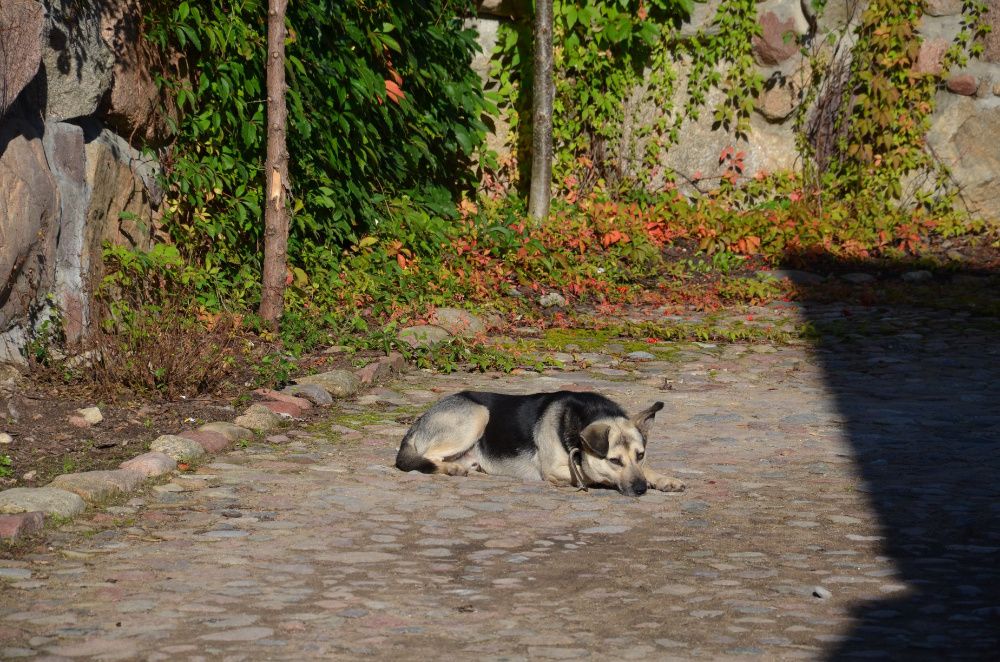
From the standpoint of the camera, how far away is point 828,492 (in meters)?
6.36

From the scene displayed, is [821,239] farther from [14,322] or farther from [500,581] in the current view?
[500,581]

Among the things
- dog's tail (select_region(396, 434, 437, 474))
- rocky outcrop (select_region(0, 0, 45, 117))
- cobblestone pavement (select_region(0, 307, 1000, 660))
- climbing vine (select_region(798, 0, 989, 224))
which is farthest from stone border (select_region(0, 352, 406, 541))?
climbing vine (select_region(798, 0, 989, 224))

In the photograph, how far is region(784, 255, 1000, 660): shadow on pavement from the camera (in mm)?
4367

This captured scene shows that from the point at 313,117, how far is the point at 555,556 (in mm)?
6711

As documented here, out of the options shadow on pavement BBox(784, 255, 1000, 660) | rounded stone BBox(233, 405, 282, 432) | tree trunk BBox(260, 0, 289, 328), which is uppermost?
tree trunk BBox(260, 0, 289, 328)

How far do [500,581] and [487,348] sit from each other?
17.7 ft

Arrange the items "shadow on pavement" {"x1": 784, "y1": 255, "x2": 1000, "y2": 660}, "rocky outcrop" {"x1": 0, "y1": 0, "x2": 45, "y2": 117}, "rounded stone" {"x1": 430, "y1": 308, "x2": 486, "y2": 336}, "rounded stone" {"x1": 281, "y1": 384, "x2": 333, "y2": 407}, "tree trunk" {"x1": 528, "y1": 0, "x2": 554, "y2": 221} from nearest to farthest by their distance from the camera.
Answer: "shadow on pavement" {"x1": 784, "y1": 255, "x2": 1000, "y2": 660} < "rocky outcrop" {"x1": 0, "y1": 0, "x2": 45, "y2": 117} < "rounded stone" {"x1": 281, "y1": 384, "x2": 333, "y2": 407} < "rounded stone" {"x1": 430, "y1": 308, "x2": 486, "y2": 336} < "tree trunk" {"x1": 528, "y1": 0, "x2": 554, "y2": 221}

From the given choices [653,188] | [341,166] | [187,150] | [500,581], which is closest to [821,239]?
[653,188]

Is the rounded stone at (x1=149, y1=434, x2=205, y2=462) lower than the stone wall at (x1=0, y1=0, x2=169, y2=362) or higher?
lower

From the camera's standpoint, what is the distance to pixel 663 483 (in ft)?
21.0

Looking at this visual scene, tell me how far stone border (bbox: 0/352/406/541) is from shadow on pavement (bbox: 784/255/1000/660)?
11.2 ft

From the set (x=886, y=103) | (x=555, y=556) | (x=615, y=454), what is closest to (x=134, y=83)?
(x=615, y=454)

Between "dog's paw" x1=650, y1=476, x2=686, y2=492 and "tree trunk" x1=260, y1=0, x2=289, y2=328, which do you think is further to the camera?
"tree trunk" x1=260, y1=0, x2=289, y2=328

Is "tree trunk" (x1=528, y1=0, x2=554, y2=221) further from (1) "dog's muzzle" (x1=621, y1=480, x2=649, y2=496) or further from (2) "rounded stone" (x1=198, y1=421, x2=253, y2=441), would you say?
(1) "dog's muzzle" (x1=621, y1=480, x2=649, y2=496)
